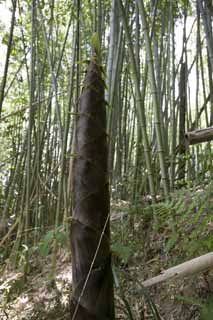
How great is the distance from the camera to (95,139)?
0.99 meters

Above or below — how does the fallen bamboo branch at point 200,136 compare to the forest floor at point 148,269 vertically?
above

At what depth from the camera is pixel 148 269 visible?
1781 millimetres

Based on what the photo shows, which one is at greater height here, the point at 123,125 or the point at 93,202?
the point at 123,125

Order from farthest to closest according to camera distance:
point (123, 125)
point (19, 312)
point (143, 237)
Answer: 1. point (123, 125)
2. point (143, 237)
3. point (19, 312)

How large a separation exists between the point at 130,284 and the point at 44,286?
79 centimetres

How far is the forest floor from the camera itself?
3.76ft

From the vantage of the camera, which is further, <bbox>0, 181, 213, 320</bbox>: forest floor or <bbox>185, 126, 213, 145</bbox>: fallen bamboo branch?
<bbox>0, 181, 213, 320</bbox>: forest floor

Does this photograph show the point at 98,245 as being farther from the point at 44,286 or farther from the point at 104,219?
the point at 44,286

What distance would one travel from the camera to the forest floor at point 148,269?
45.1 inches

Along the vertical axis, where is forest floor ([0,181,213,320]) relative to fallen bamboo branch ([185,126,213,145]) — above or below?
below

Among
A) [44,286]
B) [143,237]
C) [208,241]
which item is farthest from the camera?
[44,286]

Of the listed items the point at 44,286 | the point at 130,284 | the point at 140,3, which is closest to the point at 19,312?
the point at 44,286

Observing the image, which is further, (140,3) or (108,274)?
(140,3)

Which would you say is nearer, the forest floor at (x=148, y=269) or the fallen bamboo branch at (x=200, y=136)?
the fallen bamboo branch at (x=200, y=136)
